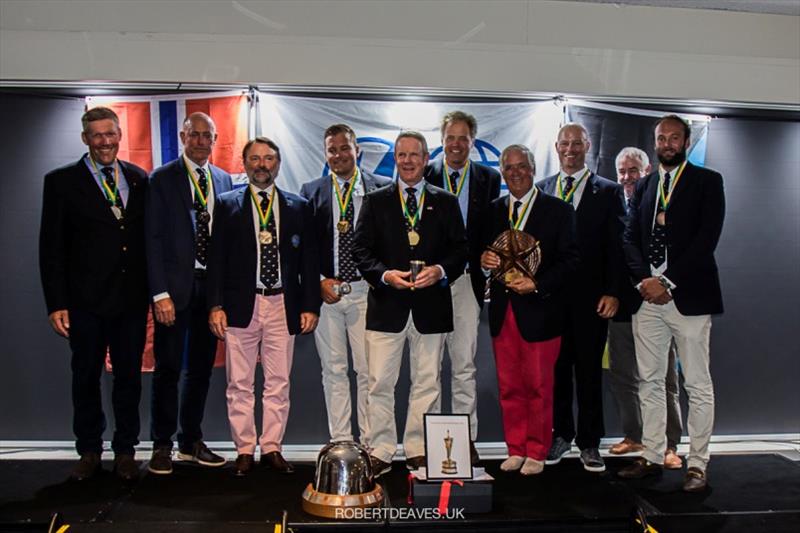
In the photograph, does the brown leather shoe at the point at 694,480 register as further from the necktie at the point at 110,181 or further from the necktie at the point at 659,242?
the necktie at the point at 110,181

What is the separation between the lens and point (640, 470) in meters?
4.07

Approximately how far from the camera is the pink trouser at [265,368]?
4062 mm

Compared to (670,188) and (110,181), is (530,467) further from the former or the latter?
(110,181)

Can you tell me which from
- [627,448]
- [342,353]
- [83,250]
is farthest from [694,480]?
[83,250]

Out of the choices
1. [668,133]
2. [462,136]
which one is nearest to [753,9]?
[668,133]

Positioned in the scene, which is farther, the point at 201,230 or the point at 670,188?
the point at 201,230

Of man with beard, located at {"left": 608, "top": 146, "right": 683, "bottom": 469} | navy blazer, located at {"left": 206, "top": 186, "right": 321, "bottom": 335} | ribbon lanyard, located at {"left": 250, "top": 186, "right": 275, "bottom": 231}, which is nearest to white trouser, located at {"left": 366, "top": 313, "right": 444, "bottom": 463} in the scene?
navy blazer, located at {"left": 206, "top": 186, "right": 321, "bottom": 335}

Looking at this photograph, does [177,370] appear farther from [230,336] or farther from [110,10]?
[110,10]

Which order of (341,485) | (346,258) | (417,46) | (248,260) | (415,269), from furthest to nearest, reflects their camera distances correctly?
(417,46) < (346,258) < (248,260) < (415,269) < (341,485)

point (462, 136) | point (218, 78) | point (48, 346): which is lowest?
point (48, 346)

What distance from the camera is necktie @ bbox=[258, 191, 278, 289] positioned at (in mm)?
4047

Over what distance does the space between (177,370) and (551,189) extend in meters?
2.22

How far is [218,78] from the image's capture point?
4.74 metres

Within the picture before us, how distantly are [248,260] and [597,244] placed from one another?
72.3 inches
